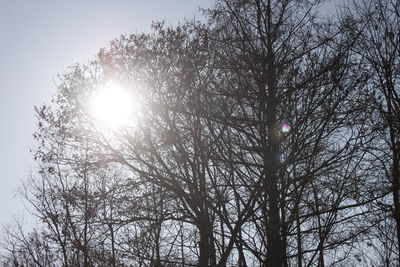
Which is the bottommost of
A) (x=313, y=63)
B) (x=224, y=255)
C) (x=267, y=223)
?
(x=224, y=255)

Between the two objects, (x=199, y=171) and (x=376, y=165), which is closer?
(x=199, y=171)

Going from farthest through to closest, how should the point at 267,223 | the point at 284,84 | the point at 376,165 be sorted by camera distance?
the point at 376,165 < the point at 284,84 < the point at 267,223

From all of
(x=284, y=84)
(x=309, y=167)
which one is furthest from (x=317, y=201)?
(x=284, y=84)

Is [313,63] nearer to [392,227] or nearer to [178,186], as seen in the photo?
[178,186]

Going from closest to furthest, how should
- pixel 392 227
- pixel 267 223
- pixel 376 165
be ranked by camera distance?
pixel 267 223 → pixel 376 165 → pixel 392 227

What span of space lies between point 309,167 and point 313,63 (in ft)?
7.31

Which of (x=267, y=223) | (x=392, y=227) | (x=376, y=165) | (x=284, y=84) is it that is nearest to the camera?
(x=267, y=223)

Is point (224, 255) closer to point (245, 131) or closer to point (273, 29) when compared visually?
point (245, 131)

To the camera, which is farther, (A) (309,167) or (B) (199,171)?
(B) (199,171)

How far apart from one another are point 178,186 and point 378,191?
187 inches

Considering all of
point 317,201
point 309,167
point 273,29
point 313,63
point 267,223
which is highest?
point 273,29

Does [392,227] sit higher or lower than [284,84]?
lower

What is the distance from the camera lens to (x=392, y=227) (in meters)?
12.4

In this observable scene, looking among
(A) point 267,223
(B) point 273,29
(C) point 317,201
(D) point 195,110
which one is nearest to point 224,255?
(A) point 267,223
